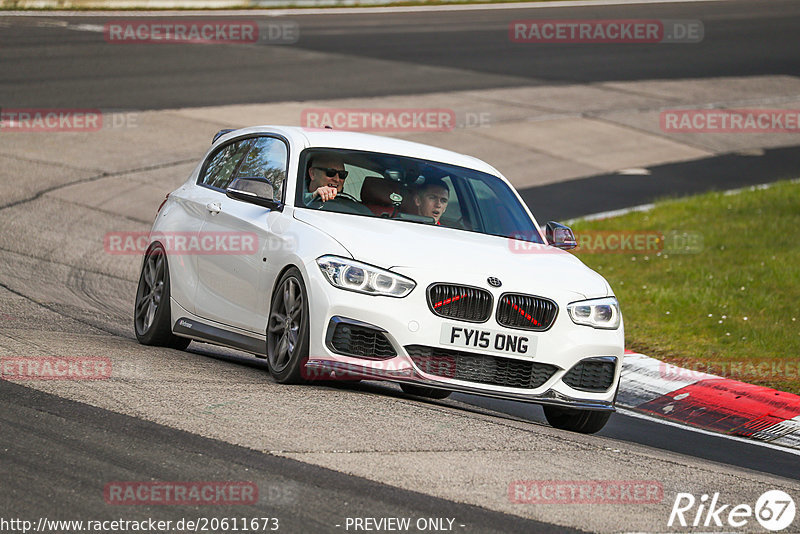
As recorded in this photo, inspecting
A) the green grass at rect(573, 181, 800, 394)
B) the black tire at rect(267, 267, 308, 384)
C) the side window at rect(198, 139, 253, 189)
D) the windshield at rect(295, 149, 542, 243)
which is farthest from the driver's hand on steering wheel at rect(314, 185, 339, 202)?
the green grass at rect(573, 181, 800, 394)

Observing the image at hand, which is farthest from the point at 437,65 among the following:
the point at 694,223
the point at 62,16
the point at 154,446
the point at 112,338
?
the point at 154,446

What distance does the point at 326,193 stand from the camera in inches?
339

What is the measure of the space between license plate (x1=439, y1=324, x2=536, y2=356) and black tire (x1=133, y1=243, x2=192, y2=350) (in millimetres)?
2820

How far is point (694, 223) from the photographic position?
55.2ft

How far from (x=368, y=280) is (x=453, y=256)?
0.61m

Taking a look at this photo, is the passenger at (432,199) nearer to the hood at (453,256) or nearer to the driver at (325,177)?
the hood at (453,256)

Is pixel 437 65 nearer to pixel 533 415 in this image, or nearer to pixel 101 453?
pixel 533 415

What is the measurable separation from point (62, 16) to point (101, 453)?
3136 cm

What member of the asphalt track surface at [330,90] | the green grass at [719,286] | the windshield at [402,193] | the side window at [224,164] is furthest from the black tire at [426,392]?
the green grass at [719,286]

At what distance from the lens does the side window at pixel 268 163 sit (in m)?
8.87

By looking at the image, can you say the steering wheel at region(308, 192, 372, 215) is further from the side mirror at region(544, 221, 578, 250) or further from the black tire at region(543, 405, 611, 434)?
the black tire at region(543, 405, 611, 434)

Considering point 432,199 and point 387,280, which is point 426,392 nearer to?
point 432,199

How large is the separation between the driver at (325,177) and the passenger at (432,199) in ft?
1.74

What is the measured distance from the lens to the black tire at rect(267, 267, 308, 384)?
7.64 metres
